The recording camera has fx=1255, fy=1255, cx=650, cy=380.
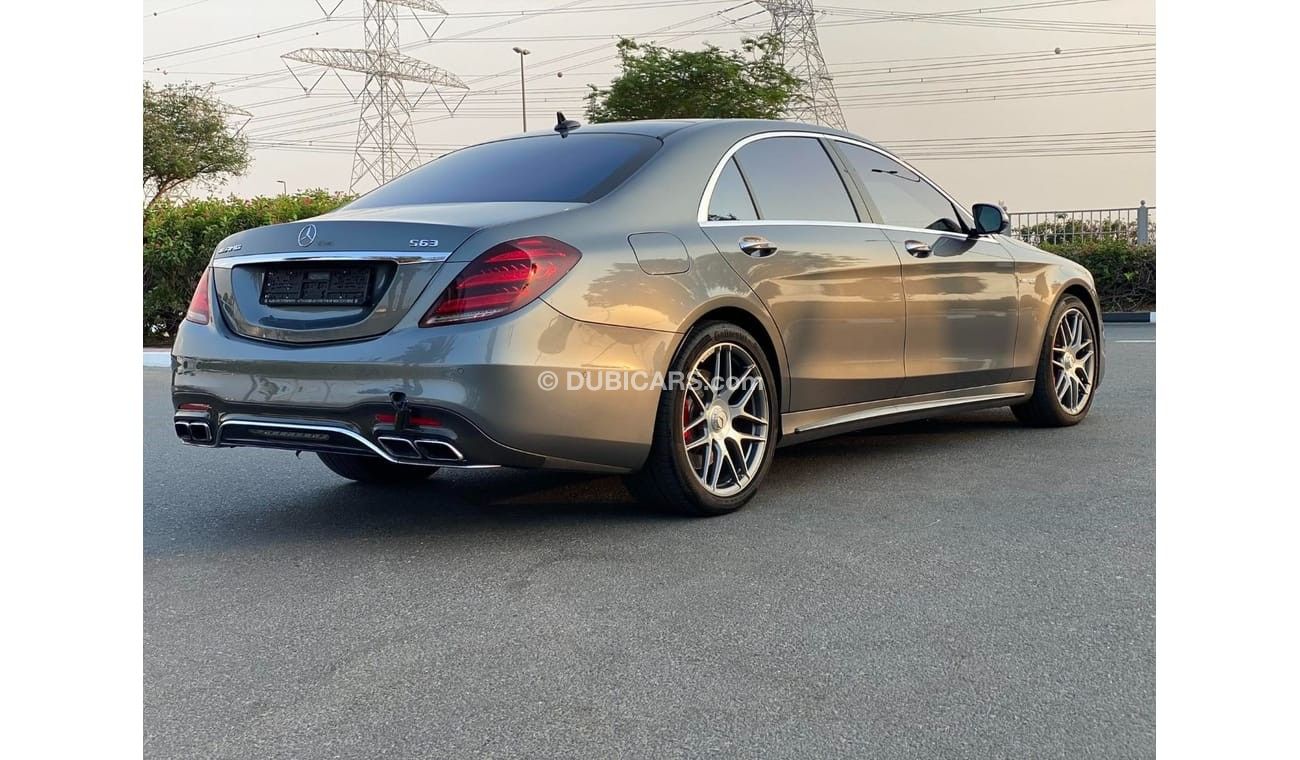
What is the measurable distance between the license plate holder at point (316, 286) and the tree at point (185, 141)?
5174 centimetres

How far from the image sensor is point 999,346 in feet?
21.2

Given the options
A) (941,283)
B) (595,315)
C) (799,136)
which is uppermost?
(799,136)

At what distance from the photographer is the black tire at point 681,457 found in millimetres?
4605

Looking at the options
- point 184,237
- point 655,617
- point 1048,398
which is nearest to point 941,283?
point 1048,398

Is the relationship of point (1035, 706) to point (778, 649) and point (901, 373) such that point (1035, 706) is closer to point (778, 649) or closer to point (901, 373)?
point (778, 649)

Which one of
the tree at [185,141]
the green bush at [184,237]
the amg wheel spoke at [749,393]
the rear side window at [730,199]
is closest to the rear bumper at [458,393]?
the amg wheel spoke at [749,393]

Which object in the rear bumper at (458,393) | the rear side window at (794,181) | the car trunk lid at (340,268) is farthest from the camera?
the rear side window at (794,181)

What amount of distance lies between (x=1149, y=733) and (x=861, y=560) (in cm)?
151

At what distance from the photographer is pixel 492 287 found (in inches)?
163

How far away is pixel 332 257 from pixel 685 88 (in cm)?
3322

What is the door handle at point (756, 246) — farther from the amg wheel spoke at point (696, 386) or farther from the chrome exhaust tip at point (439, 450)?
the chrome exhaust tip at point (439, 450)

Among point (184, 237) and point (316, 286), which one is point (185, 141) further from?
point (316, 286)

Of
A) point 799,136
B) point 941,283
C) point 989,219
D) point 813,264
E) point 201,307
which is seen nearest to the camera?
point 201,307

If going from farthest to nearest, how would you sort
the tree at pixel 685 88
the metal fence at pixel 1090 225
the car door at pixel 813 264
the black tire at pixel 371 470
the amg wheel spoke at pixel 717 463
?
the tree at pixel 685 88
the metal fence at pixel 1090 225
the black tire at pixel 371 470
the car door at pixel 813 264
the amg wheel spoke at pixel 717 463
